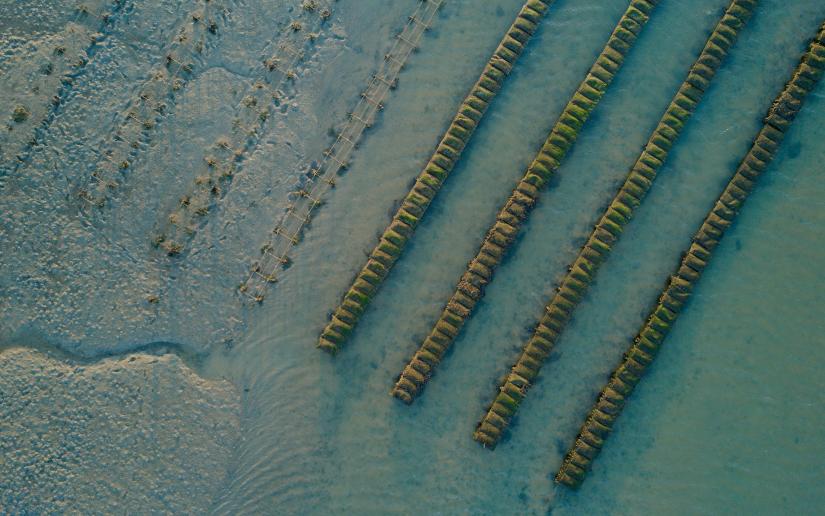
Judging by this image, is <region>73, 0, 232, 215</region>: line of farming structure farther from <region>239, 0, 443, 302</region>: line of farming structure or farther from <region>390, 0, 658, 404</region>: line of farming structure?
<region>390, 0, 658, 404</region>: line of farming structure

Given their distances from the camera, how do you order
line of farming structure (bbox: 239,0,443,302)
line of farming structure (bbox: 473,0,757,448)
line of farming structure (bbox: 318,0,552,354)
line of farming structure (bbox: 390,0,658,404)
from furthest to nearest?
line of farming structure (bbox: 239,0,443,302), line of farming structure (bbox: 318,0,552,354), line of farming structure (bbox: 390,0,658,404), line of farming structure (bbox: 473,0,757,448)

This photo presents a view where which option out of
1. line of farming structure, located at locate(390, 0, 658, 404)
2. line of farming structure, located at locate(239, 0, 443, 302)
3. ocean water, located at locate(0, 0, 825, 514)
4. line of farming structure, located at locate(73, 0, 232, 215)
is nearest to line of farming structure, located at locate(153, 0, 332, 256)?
ocean water, located at locate(0, 0, 825, 514)

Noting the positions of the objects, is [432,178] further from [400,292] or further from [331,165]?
[400,292]

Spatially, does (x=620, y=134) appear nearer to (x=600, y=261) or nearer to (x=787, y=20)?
(x=600, y=261)

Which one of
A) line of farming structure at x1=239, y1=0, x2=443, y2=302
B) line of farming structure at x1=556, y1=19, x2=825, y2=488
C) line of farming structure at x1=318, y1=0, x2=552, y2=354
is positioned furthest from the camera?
line of farming structure at x1=239, y1=0, x2=443, y2=302

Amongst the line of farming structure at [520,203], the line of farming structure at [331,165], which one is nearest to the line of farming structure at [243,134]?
the line of farming structure at [331,165]

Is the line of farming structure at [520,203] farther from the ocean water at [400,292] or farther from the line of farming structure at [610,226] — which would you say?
the line of farming structure at [610,226]
